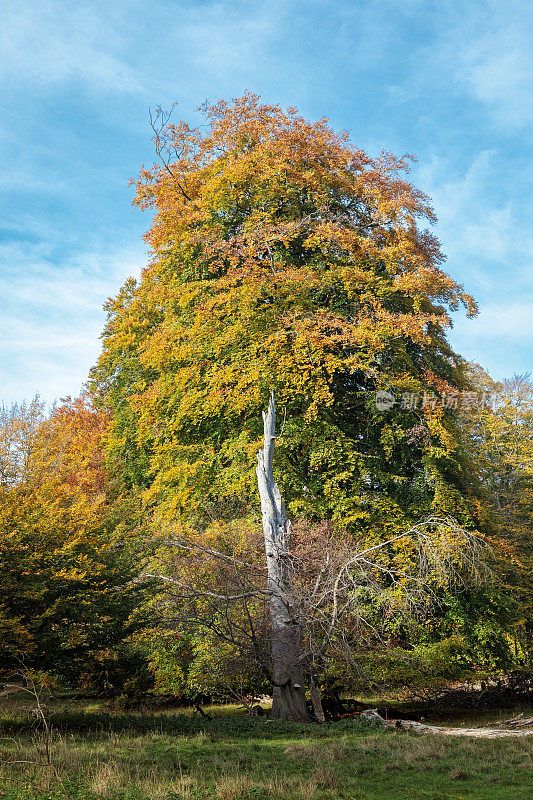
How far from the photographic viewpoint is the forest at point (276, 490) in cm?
1207

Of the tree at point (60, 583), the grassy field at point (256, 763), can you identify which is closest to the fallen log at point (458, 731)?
the grassy field at point (256, 763)

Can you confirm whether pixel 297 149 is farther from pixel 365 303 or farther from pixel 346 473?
pixel 346 473

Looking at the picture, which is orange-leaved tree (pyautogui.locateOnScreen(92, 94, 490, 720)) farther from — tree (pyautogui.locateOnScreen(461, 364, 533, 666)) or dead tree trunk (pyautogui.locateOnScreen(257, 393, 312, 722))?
tree (pyautogui.locateOnScreen(461, 364, 533, 666))

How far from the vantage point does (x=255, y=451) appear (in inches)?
625

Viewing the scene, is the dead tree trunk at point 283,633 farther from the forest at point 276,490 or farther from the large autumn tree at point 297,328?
the large autumn tree at point 297,328

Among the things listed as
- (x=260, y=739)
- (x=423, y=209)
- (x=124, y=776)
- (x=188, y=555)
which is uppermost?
(x=423, y=209)

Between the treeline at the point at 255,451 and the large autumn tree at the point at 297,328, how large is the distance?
8cm

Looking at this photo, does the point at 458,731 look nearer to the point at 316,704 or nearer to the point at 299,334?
the point at 316,704

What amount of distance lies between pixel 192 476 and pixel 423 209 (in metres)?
10.8

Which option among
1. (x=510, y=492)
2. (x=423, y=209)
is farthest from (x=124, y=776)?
(x=510, y=492)

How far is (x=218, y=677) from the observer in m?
12.9

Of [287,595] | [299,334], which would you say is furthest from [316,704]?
[299,334]

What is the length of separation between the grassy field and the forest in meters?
0.56

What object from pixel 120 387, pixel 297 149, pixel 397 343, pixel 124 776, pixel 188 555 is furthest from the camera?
pixel 120 387
